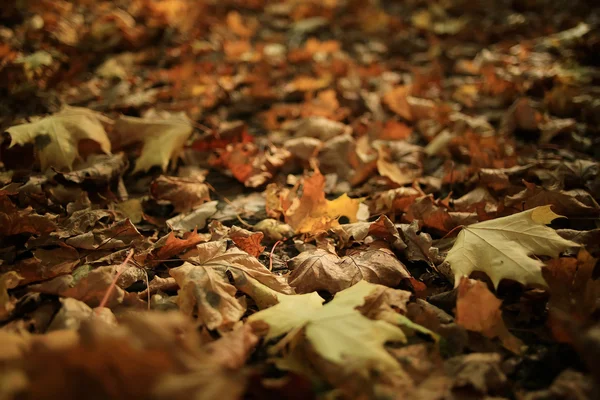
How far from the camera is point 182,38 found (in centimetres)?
328

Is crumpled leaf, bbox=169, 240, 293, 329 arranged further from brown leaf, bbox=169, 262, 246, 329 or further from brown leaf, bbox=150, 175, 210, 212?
brown leaf, bbox=150, 175, 210, 212

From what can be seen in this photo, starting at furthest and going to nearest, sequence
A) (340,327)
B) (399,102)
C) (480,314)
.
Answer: (399,102) < (480,314) < (340,327)

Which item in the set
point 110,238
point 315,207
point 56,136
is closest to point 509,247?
point 315,207

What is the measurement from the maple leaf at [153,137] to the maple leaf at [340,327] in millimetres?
1038

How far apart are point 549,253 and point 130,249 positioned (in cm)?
136

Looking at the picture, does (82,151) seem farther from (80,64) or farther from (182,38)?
(182,38)

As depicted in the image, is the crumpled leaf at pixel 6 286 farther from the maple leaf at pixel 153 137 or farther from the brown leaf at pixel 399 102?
the brown leaf at pixel 399 102

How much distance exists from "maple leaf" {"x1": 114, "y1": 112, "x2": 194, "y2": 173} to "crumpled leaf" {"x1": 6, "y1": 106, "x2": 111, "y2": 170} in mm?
169

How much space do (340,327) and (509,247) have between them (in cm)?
60

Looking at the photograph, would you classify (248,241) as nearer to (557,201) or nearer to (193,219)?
(193,219)

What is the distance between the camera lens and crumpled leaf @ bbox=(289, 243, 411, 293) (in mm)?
1287

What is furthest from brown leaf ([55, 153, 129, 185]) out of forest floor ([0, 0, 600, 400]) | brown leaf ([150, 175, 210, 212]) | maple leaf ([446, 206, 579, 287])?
maple leaf ([446, 206, 579, 287])

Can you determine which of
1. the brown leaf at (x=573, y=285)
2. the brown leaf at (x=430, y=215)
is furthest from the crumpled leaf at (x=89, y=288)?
the brown leaf at (x=573, y=285)

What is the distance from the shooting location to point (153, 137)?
1901 mm
